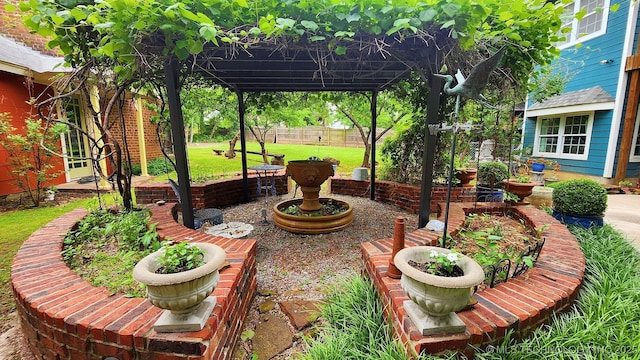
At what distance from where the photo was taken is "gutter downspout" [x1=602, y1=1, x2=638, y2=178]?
627cm

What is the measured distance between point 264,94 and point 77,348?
18.3 ft

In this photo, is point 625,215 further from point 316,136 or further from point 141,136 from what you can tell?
point 316,136

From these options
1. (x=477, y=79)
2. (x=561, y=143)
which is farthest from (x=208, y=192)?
(x=561, y=143)

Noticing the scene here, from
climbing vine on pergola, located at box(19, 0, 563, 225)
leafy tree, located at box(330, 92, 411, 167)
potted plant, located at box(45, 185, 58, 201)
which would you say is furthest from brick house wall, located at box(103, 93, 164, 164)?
climbing vine on pergola, located at box(19, 0, 563, 225)

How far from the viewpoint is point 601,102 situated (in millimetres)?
6848

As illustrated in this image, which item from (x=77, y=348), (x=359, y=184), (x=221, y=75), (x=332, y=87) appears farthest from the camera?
(x=359, y=184)

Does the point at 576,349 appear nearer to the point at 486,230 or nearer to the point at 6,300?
the point at 486,230

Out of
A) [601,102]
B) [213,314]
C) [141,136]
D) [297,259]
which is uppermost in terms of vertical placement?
[601,102]

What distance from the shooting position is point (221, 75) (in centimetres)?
427

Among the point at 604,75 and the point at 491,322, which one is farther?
the point at 604,75

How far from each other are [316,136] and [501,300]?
1948 centimetres

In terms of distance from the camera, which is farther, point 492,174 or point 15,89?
point 15,89

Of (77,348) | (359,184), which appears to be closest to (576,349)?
(77,348)

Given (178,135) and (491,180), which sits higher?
(178,135)
